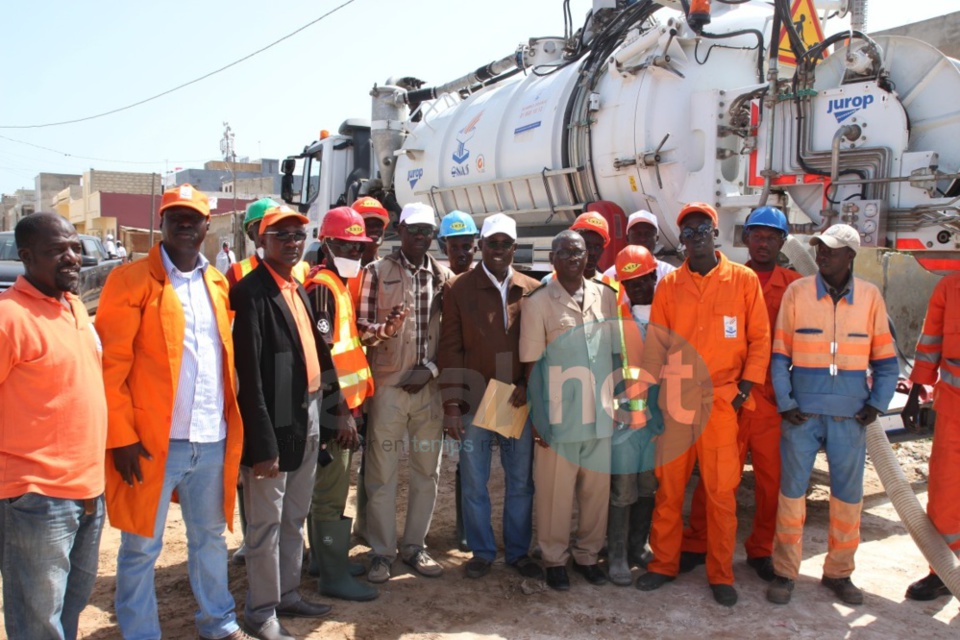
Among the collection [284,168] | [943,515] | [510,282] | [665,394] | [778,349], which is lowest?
[943,515]

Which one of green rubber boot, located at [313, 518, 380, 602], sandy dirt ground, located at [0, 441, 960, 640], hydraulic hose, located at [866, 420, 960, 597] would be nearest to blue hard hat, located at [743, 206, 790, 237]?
hydraulic hose, located at [866, 420, 960, 597]

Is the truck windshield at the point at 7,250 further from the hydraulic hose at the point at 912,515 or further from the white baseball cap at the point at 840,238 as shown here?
the hydraulic hose at the point at 912,515

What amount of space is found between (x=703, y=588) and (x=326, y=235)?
2545 millimetres

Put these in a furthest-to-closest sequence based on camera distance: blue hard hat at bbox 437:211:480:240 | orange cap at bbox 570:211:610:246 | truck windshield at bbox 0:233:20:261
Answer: truck windshield at bbox 0:233:20:261, orange cap at bbox 570:211:610:246, blue hard hat at bbox 437:211:480:240

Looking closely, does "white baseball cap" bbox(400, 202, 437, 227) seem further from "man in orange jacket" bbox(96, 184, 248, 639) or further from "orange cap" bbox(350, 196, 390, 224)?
"man in orange jacket" bbox(96, 184, 248, 639)

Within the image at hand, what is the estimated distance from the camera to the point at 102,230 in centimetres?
3731

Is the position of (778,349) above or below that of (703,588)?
above

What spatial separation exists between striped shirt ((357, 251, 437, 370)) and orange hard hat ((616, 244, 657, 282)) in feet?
3.32

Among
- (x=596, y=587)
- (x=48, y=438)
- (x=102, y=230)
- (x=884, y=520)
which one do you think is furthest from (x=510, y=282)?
(x=102, y=230)

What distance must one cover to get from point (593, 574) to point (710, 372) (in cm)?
117

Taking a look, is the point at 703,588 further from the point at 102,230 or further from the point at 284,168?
the point at 102,230

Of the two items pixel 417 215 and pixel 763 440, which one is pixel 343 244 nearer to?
pixel 417 215

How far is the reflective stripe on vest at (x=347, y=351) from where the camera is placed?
3.44 m

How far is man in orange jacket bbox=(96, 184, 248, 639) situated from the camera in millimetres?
2697
